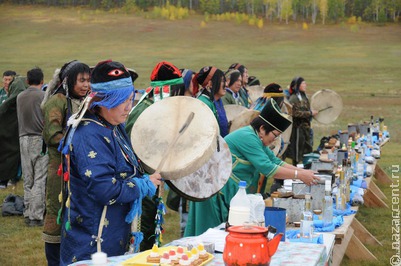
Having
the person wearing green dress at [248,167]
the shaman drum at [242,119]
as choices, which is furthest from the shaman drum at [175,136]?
the shaman drum at [242,119]

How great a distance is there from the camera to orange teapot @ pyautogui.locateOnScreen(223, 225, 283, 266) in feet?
10.1

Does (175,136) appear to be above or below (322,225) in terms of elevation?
above

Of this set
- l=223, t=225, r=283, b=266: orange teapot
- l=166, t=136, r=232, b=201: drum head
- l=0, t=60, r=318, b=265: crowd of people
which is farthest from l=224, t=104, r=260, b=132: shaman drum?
l=223, t=225, r=283, b=266: orange teapot

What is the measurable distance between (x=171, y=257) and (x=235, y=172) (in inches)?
80.3

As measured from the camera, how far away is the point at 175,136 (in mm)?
4023

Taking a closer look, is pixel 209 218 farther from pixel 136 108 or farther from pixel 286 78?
pixel 286 78

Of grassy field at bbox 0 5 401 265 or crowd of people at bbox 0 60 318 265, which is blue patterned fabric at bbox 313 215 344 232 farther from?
grassy field at bbox 0 5 401 265

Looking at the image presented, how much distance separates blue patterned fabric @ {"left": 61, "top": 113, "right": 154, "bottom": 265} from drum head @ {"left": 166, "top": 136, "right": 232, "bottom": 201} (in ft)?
1.36

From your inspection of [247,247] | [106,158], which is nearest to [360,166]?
[106,158]

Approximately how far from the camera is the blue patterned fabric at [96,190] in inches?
140

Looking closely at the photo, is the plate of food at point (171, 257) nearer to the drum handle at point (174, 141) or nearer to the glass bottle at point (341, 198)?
the drum handle at point (174, 141)

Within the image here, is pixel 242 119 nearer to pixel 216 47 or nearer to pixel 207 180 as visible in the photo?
pixel 207 180

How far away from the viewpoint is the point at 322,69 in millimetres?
24312

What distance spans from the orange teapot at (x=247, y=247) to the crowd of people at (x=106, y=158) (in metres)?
0.67
